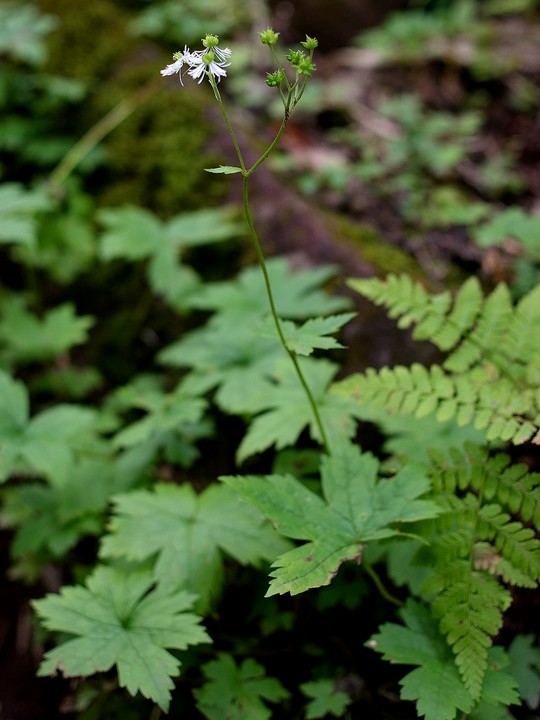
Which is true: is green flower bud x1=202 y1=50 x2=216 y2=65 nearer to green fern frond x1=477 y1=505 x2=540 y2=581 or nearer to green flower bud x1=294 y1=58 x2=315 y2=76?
green flower bud x1=294 y1=58 x2=315 y2=76

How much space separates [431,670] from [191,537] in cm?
82

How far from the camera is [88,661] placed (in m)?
1.58

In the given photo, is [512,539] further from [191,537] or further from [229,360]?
[229,360]

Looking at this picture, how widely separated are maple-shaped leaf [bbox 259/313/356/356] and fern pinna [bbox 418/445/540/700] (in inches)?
19.5

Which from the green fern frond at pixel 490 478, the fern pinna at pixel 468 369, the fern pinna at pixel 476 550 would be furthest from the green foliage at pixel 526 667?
the fern pinna at pixel 468 369

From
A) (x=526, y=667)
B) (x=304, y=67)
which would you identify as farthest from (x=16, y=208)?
(x=526, y=667)

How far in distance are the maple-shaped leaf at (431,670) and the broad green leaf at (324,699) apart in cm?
31

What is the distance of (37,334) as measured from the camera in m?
2.96

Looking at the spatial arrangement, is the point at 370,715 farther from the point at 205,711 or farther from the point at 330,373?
the point at 330,373

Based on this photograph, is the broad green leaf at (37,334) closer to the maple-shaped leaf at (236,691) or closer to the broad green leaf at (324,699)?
the maple-shaped leaf at (236,691)

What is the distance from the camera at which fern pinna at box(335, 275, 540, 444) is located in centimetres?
169

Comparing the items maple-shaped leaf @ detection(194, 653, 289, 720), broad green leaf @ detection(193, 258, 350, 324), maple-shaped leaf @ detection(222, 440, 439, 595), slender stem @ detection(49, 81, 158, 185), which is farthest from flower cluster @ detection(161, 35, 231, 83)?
slender stem @ detection(49, 81, 158, 185)

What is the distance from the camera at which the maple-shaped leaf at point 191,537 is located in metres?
1.86

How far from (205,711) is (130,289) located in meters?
2.22
